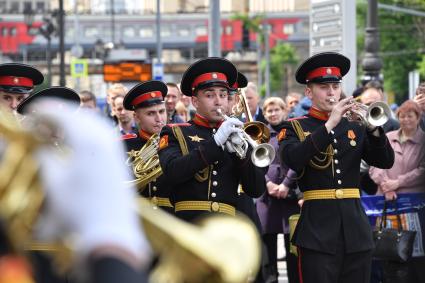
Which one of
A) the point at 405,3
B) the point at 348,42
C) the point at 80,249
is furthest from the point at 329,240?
the point at 405,3

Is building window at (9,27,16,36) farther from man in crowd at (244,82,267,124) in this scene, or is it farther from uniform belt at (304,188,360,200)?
uniform belt at (304,188,360,200)

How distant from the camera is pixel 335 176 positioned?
6.99 meters

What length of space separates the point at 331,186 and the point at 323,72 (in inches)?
30.4

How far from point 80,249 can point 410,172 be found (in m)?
8.08

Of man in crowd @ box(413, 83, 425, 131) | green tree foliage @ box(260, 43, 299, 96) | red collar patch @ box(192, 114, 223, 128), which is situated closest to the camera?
red collar patch @ box(192, 114, 223, 128)

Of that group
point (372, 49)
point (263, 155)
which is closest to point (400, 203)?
point (263, 155)

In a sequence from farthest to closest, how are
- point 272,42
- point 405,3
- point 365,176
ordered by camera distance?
point 272,42 < point 405,3 < point 365,176

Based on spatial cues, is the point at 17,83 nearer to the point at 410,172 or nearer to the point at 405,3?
the point at 410,172

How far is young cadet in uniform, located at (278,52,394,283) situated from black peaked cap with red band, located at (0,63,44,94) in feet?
5.59

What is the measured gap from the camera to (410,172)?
986 centimetres

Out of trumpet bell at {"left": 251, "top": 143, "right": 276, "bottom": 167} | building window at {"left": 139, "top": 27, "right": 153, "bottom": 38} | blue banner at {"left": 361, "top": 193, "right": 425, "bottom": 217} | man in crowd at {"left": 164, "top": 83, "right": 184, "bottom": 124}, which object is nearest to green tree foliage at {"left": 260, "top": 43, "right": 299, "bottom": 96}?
building window at {"left": 139, "top": 27, "right": 153, "bottom": 38}

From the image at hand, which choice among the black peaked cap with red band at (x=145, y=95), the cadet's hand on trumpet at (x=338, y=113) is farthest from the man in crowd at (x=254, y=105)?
the cadet's hand on trumpet at (x=338, y=113)

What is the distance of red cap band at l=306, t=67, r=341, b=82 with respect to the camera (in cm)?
727

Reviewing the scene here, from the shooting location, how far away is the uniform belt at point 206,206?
6559 mm
